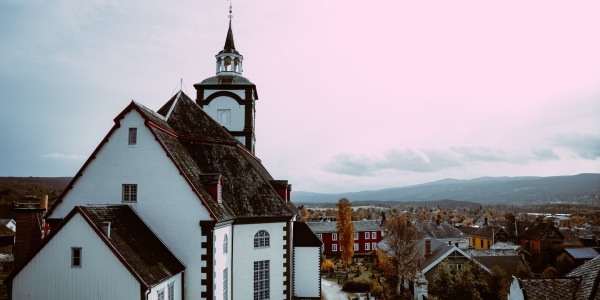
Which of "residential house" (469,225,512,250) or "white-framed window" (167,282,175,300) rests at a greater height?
"white-framed window" (167,282,175,300)

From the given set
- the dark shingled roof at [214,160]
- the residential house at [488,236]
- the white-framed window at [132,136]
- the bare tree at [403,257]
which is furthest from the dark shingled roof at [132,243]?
the residential house at [488,236]

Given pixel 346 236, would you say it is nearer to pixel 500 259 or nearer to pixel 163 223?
pixel 500 259

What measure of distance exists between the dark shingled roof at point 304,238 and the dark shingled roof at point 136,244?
13.2 metres

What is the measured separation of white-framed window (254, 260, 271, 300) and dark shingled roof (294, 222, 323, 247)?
7750 mm

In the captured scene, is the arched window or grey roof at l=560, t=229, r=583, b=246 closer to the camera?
the arched window

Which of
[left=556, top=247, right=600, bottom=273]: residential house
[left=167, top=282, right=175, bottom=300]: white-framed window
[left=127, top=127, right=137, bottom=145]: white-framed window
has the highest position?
[left=127, top=127, right=137, bottom=145]: white-framed window

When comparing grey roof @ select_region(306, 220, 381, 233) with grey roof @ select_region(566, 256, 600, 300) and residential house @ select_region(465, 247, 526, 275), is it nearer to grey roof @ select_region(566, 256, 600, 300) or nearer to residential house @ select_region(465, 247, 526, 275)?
residential house @ select_region(465, 247, 526, 275)

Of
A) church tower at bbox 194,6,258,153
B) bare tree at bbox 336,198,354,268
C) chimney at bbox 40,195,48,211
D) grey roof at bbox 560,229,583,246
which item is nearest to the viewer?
chimney at bbox 40,195,48,211

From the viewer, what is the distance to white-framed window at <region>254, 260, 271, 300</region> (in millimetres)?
24281

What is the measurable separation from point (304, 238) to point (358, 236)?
53524 mm

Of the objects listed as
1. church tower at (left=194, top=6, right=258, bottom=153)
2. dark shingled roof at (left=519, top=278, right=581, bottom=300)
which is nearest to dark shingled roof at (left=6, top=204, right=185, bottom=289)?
dark shingled roof at (left=519, top=278, right=581, bottom=300)

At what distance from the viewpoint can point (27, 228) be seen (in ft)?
68.0

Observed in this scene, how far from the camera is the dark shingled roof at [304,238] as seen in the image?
32.3m

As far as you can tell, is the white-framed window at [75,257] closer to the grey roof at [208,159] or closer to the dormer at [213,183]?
the grey roof at [208,159]
